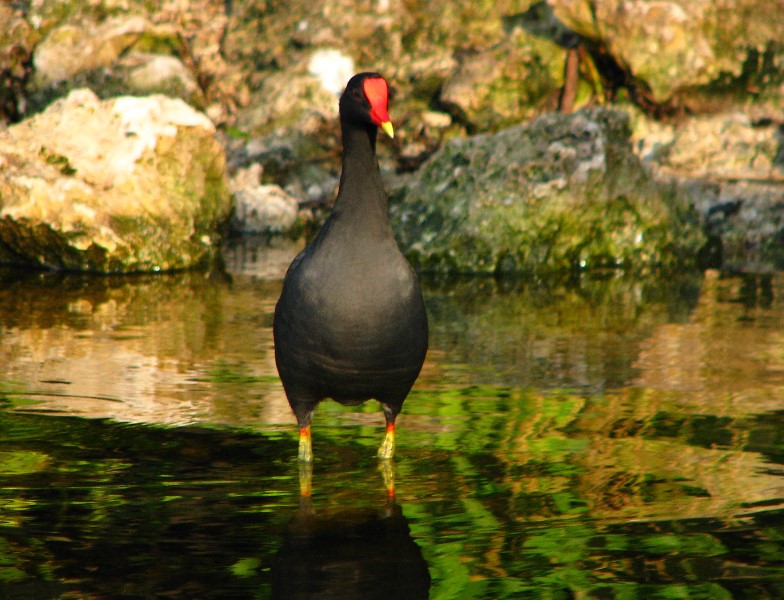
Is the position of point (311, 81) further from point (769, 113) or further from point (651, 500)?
point (651, 500)

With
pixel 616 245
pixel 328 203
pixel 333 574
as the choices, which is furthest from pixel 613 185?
pixel 333 574

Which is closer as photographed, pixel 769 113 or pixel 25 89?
pixel 769 113

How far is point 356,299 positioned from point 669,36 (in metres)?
12.8

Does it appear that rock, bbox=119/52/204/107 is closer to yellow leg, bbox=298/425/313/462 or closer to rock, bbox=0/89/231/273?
rock, bbox=0/89/231/273

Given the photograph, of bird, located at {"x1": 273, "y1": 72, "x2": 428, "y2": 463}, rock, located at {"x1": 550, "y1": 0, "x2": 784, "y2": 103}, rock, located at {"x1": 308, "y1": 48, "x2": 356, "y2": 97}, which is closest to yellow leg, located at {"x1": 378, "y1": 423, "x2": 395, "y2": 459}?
bird, located at {"x1": 273, "y1": 72, "x2": 428, "y2": 463}

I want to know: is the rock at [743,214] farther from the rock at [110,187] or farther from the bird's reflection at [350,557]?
the bird's reflection at [350,557]

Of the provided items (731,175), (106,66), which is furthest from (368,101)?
(106,66)

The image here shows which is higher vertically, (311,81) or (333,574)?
(311,81)

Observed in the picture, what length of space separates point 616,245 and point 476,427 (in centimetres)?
687

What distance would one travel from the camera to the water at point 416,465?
419 cm

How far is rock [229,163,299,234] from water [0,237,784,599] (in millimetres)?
5910

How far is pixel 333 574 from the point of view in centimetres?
414

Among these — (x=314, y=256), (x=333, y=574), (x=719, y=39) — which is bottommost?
(x=333, y=574)

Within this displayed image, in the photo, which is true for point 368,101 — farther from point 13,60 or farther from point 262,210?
point 13,60
